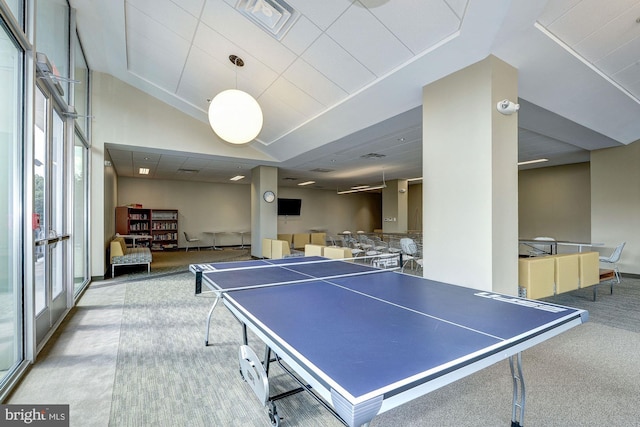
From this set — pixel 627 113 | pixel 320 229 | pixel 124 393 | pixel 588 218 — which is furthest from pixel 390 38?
pixel 320 229

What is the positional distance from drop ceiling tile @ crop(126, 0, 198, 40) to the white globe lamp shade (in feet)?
6.64

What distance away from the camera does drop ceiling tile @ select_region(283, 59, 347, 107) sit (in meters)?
4.23

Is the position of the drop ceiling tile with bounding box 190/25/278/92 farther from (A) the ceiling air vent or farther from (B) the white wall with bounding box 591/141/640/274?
(B) the white wall with bounding box 591/141/640/274

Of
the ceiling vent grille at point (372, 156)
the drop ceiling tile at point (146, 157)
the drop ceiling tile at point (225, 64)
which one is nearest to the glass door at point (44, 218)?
the drop ceiling tile at point (225, 64)

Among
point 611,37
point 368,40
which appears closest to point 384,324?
point 368,40

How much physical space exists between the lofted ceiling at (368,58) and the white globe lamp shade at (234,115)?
140 cm

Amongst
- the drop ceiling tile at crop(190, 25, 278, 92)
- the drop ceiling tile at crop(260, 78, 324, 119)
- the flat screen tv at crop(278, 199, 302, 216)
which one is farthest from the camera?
the flat screen tv at crop(278, 199, 302, 216)

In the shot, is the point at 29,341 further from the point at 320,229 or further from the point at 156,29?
the point at 320,229

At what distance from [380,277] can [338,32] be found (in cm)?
280

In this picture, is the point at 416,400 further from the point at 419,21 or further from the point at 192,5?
the point at 192,5

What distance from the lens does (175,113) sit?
21.8ft

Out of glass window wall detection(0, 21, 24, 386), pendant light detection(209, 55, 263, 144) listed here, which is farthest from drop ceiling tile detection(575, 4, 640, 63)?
glass window wall detection(0, 21, 24, 386)

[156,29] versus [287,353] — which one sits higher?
[156,29]

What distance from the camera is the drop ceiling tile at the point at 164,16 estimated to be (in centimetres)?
379
